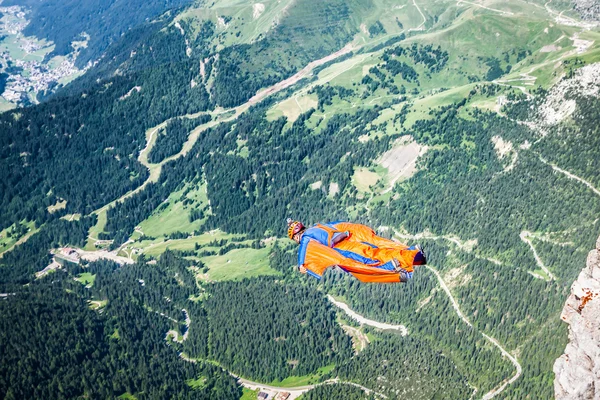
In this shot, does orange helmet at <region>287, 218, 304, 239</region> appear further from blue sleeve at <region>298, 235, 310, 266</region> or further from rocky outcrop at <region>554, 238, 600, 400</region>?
rocky outcrop at <region>554, 238, 600, 400</region>

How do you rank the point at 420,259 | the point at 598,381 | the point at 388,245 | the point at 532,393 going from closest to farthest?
the point at 598,381
the point at 420,259
the point at 388,245
the point at 532,393

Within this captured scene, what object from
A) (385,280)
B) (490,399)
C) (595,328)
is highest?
(595,328)

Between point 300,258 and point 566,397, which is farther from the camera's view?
point 300,258

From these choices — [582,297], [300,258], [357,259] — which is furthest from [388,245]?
[582,297]

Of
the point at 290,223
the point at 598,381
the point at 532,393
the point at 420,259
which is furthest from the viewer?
the point at 532,393

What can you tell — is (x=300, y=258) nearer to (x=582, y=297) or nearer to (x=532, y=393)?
(x=582, y=297)

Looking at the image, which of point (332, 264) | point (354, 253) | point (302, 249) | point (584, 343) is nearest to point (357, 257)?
point (354, 253)

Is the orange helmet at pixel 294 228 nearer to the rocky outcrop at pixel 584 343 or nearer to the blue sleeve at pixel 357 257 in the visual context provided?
the blue sleeve at pixel 357 257
